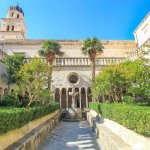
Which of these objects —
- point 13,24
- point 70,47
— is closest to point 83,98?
point 70,47

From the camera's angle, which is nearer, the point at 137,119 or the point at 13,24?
the point at 137,119

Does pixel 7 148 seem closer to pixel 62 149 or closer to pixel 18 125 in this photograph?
pixel 18 125

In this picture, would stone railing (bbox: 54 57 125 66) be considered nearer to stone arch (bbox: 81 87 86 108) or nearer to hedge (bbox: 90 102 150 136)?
stone arch (bbox: 81 87 86 108)

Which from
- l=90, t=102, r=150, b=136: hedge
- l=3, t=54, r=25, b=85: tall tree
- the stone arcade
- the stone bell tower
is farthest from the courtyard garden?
the stone bell tower

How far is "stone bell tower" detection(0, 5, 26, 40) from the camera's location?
127 feet

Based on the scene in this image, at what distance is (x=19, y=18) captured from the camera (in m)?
42.5

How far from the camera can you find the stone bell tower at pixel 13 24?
127ft

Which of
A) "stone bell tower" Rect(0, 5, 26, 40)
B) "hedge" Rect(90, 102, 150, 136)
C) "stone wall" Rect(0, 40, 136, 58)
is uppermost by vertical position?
"stone bell tower" Rect(0, 5, 26, 40)

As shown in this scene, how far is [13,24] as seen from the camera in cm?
4141

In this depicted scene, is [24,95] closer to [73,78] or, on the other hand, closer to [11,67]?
[11,67]

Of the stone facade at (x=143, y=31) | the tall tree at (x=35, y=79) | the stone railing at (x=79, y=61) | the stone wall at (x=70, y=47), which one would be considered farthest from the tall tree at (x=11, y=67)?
the stone facade at (x=143, y=31)

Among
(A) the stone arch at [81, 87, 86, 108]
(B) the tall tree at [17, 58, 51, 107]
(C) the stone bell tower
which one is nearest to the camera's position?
(B) the tall tree at [17, 58, 51, 107]

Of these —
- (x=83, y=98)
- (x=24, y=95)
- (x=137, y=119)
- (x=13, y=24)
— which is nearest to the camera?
(x=137, y=119)

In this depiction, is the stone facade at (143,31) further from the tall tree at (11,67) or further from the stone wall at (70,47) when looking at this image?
the tall tree at (11,67)
